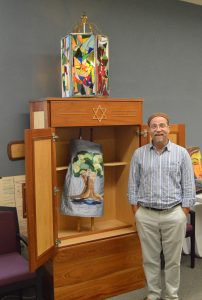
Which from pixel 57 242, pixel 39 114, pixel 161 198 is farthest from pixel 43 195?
pixel 161 198

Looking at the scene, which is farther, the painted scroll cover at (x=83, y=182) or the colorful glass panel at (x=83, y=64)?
the painted scroll cover at (x=83, y=182)

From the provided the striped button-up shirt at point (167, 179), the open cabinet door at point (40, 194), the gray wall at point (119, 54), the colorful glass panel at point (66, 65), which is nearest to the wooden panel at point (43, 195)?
the open cabinet door at point (40, 194)

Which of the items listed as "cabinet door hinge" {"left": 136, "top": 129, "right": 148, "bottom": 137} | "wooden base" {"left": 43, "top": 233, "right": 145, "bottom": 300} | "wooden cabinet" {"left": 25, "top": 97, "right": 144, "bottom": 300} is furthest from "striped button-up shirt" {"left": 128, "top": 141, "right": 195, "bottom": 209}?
"wooden base" {"left": 43, "top": 233, "right": 145, "bottom": 300}

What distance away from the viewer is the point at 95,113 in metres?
2.67

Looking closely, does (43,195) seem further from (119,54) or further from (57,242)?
(119,54)

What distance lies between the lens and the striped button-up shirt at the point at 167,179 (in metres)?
2.56

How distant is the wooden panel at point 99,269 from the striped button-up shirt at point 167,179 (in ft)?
1.64

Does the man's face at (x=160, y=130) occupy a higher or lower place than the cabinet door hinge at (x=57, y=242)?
higher

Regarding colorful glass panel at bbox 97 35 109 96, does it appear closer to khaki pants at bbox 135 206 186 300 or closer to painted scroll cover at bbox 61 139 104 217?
painted scroll cover at bbox 61 139 104 217

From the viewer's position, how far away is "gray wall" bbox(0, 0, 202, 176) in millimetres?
2838

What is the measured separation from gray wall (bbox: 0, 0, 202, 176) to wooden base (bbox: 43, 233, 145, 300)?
82cm

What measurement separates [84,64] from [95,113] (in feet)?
1.17

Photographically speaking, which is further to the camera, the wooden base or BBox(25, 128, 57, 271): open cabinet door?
the wooden base

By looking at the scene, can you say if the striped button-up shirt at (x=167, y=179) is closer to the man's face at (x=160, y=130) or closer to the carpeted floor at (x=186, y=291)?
the man's face at (x=160, y=130)
